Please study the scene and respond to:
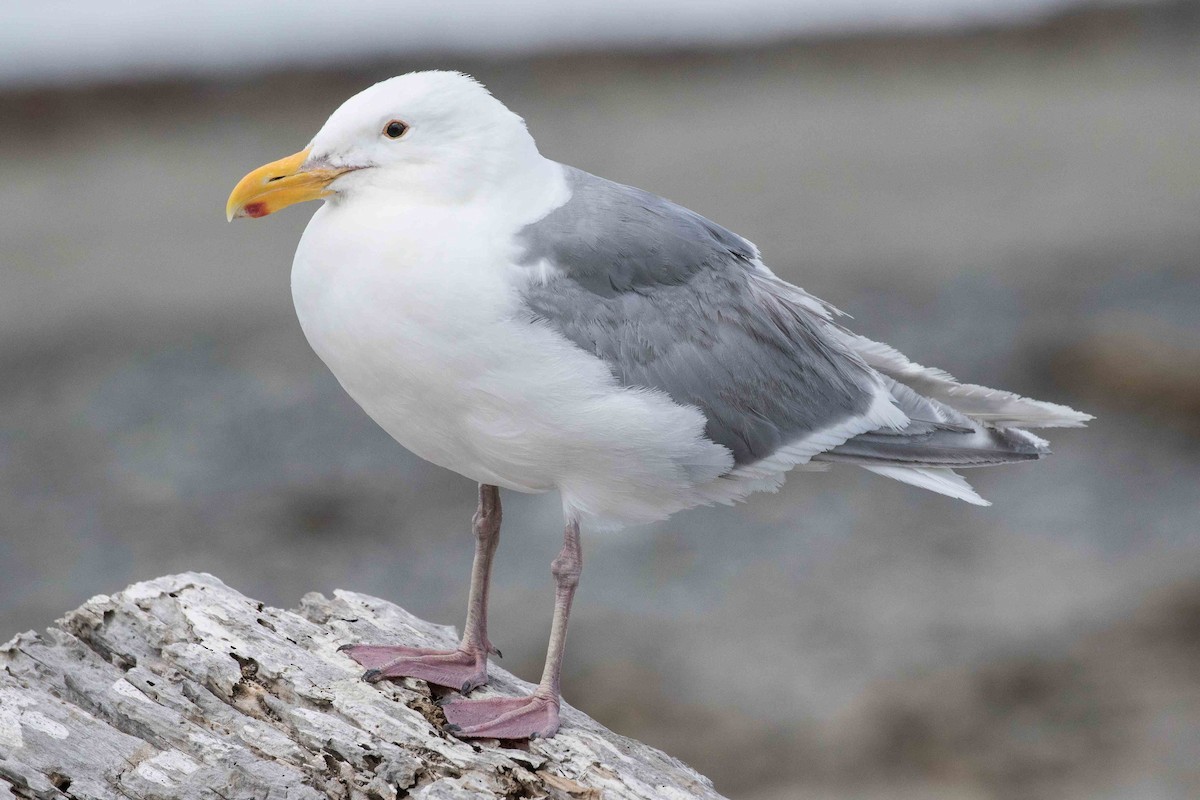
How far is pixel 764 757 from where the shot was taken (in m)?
7.05

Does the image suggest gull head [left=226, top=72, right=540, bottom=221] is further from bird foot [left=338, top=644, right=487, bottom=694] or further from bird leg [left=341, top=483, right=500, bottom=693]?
bird foot [left=338, top=644, right=487, bottom=694]

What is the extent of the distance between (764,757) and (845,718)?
51 cm

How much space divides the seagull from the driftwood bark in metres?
0.12

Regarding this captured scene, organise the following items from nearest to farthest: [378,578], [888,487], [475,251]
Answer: [475,251] → [378,578] → [888,487]

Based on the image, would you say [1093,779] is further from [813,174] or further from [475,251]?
[813,174]

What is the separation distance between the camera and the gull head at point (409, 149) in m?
3.62

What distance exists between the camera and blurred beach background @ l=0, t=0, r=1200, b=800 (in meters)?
7.41

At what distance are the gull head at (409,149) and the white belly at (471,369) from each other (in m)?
0.11

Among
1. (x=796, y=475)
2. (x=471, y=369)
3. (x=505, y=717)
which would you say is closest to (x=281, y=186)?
(x=471, y=369)

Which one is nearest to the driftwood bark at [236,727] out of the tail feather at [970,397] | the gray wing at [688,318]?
the gray wing at [688,318]

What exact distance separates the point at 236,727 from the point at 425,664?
597 millimetres

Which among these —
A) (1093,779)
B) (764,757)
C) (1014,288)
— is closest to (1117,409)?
(1014,288)

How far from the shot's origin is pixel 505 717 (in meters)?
3.84

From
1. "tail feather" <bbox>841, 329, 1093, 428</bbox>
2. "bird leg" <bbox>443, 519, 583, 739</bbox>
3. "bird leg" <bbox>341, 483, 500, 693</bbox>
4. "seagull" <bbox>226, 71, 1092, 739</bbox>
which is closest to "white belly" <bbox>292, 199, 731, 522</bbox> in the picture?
"seagull" <bbox>226, 71, 1092, 739</bbox>
